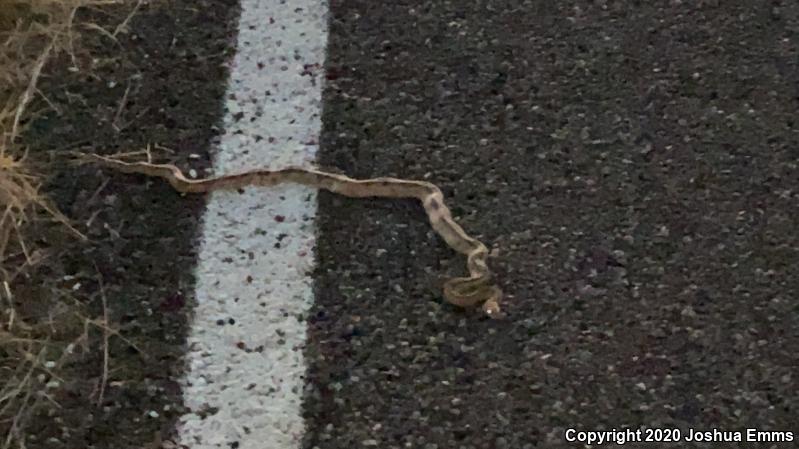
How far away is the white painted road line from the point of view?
1586mm

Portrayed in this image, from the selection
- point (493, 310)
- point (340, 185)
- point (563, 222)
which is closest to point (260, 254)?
point (340, 185)

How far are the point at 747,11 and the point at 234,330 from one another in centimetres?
112

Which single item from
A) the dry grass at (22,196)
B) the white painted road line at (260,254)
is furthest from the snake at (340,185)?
the dry grass at (22,196)

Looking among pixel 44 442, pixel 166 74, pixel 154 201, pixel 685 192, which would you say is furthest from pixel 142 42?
pixel 685 192

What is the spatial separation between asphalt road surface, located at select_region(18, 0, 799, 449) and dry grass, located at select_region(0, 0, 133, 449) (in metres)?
0.04

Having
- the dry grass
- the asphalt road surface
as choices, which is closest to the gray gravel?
the asphalt road surface

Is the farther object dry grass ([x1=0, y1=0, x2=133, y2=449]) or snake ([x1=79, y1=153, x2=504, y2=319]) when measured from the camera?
snake ([x1=79, y1=153, x2=504, y2=319])

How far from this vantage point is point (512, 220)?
1.80 meters

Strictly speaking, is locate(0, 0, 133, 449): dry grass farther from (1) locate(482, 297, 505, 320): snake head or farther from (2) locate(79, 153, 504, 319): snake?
(1) locate(482, 297, 505, 320): snake head

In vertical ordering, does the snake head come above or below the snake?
below

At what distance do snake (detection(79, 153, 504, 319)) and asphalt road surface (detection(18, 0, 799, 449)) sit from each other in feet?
0.06

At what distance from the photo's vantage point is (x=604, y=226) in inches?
70.4

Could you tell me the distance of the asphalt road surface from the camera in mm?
1581

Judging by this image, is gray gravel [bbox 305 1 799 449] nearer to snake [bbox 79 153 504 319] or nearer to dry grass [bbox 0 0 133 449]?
snake [bbox 79 153 504 319]
